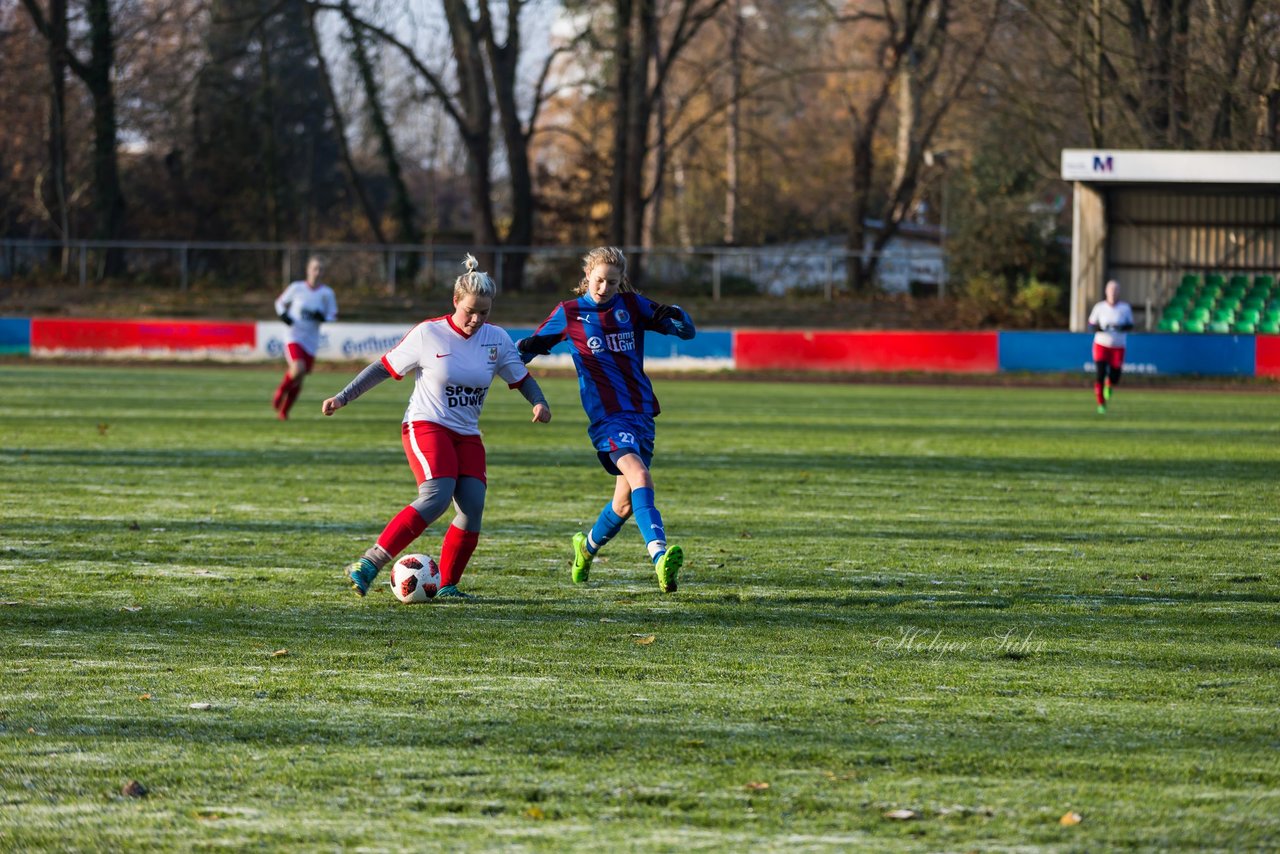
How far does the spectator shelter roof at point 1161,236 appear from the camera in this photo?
33469mm

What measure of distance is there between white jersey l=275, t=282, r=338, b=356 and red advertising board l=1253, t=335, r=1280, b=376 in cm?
1811

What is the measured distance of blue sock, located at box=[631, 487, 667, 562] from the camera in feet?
25.3

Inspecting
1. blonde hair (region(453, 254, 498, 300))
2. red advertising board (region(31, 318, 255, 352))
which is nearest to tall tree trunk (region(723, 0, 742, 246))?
red advertising board (region(31, 318, 255, 352))

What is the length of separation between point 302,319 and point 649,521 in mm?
12488

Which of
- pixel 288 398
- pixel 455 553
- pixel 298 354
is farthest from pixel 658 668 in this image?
pixel 298 354

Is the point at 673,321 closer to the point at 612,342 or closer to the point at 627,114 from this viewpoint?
the point at 612,342

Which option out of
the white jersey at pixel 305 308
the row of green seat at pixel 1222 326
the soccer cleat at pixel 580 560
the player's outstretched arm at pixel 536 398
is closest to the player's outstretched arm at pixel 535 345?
the player's outstretched arm at pixel 536 398

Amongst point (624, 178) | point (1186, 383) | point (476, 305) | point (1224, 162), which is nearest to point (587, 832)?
→ point (476, 305)

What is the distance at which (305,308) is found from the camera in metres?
19.4

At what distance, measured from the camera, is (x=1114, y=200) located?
1385 inches

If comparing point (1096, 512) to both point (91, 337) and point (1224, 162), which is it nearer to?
point (1224, 162)

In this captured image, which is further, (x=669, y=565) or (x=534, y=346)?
(x=534, y=346)

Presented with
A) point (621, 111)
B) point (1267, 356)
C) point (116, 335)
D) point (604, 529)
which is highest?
point (621, 111)

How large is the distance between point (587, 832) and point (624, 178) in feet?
135
